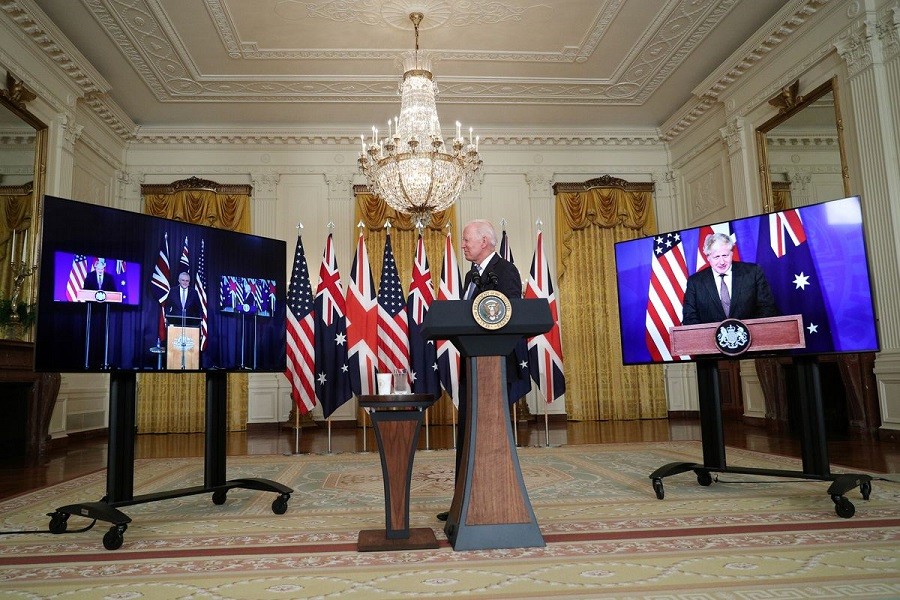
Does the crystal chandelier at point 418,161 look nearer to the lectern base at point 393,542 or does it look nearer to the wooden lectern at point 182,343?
the wooden lectern at point 182,343

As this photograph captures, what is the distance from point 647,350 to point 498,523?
1903 millimetres

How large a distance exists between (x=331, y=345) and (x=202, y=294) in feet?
12.0

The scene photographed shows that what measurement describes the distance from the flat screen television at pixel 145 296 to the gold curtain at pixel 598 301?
23.0 ft

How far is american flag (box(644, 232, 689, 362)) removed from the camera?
395 cm

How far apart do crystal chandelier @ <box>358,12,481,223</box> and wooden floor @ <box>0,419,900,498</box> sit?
2.67 m

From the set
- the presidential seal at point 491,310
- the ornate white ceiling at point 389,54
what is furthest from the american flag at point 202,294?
the ornate white ceiling at point 389,54

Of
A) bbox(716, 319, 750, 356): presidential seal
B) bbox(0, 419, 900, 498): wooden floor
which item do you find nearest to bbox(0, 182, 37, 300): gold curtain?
bbox(0, 419, 900, 498): wooden floor

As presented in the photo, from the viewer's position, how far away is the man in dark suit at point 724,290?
3.68 metres

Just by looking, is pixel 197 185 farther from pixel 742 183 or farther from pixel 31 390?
pixel 742 183

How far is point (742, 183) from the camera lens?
8.71 meters

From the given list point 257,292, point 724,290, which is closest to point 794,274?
point 724,290

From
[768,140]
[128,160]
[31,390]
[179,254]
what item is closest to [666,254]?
[179,254]

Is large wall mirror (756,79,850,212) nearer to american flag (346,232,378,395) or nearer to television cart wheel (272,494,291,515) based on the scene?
american flag (346,232,378,395)

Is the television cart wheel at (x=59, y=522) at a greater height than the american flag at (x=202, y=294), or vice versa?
the american flag at (x=202, y=294)
